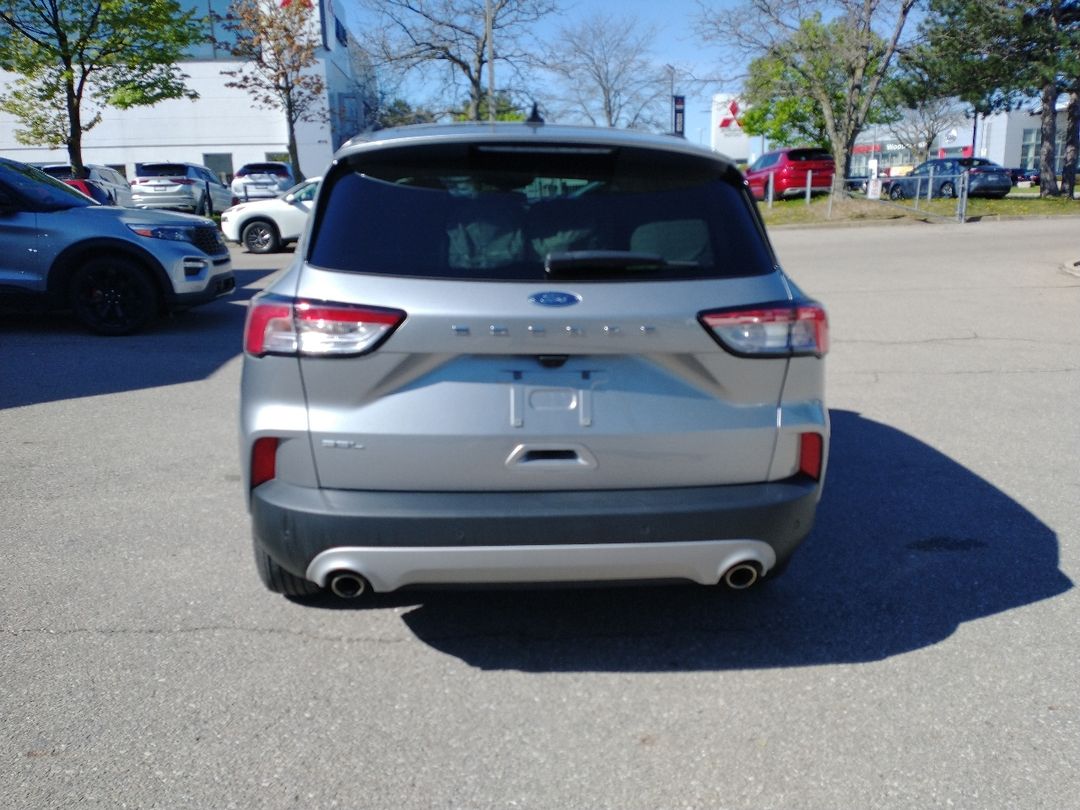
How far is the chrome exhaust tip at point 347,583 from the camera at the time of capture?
3027 millimetres

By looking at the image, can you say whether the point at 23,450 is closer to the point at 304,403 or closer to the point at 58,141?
the point at 304,403

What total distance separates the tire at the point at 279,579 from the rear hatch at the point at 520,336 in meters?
0.69

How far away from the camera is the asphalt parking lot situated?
9.07 feet

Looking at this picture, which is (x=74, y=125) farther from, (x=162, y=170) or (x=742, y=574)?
(x=742, y=574)

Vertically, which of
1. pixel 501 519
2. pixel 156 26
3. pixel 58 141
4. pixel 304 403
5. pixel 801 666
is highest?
pixel 156 26

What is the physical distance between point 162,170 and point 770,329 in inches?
1169

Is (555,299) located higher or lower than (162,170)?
lower

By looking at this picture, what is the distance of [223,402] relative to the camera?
7.33m

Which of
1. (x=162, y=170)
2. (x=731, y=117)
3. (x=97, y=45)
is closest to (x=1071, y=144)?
(x=731, y=117)

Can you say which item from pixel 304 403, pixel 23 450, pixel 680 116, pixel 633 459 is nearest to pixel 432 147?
pixel 304 403

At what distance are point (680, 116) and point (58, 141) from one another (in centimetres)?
1979

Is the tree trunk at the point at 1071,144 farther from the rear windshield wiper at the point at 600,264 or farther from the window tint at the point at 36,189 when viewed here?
the rear windshield wiper at the point at 600,264

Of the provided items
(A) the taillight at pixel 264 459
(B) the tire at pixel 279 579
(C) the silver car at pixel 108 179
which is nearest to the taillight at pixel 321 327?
(A) the taillight at pixel 264 459

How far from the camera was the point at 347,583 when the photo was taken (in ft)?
10.1
